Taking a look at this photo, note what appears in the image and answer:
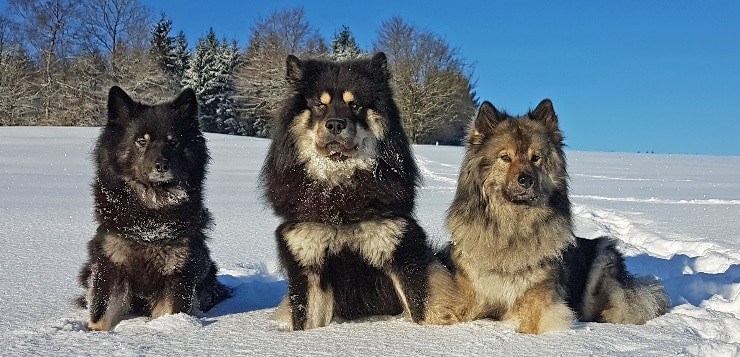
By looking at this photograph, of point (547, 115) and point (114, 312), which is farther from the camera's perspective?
point (547, 115)

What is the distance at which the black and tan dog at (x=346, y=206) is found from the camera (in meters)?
3.83

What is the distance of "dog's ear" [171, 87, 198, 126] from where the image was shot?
4344 mm

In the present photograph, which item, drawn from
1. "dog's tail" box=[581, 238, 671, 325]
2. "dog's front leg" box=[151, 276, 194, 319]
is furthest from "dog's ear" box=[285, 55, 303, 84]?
"dog's tail" box=[581, 238, 671, 325]

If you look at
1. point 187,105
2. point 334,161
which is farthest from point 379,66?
point 187,105

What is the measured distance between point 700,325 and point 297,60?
3.19m

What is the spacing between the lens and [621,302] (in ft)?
14.1

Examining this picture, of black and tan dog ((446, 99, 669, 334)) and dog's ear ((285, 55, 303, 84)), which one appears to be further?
dog's ear ((285, 55, 303, 84))

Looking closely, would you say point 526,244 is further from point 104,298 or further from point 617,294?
point 104,298

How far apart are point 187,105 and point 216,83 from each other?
1497 inches

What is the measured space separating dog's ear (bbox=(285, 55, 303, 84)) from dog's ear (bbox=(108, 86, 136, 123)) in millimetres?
1142

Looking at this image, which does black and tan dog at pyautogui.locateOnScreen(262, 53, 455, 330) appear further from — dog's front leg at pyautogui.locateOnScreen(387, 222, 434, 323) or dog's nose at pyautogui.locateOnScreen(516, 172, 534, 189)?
dog's nose at pyautogui.locateOnScreen(516, 172, 534, 189)

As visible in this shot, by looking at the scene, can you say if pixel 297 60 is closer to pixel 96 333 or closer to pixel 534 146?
pixel 534 146

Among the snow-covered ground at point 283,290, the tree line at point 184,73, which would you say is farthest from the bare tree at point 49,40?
the snow-covered ground at point 283,290

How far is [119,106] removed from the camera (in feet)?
13.8
